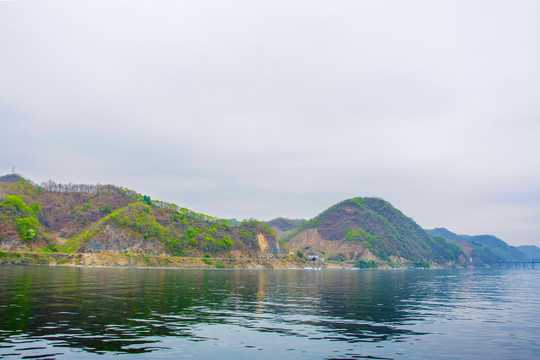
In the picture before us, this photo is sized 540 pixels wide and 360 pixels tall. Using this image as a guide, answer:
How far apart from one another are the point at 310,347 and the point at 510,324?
27.9 m

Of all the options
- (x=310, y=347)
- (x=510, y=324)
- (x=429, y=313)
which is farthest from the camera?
(x=429, y=313)

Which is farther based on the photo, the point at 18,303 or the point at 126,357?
the point at 18,303

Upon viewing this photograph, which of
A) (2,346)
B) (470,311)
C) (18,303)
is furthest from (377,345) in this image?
(18,303)

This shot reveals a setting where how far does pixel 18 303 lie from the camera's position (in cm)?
4419

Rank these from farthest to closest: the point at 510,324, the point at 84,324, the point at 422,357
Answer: the point at 510,324 < the point at 84,324 < the point at 422,357

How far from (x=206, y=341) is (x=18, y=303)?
28028 millimetres

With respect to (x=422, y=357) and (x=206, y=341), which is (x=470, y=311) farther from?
(x=206, y=341)

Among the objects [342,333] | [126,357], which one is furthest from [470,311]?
[126,357]

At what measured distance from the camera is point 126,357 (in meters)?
24.0

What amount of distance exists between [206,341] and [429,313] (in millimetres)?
32925

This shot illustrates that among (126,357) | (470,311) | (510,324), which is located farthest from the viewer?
(470,311)

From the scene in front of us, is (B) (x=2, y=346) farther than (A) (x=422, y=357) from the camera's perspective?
No

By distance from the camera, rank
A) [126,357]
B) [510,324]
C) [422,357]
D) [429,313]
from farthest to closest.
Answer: [429,313], [510,324], [422,357], [126,357]

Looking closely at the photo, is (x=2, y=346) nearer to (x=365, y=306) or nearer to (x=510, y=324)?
(x=365, y=306)
